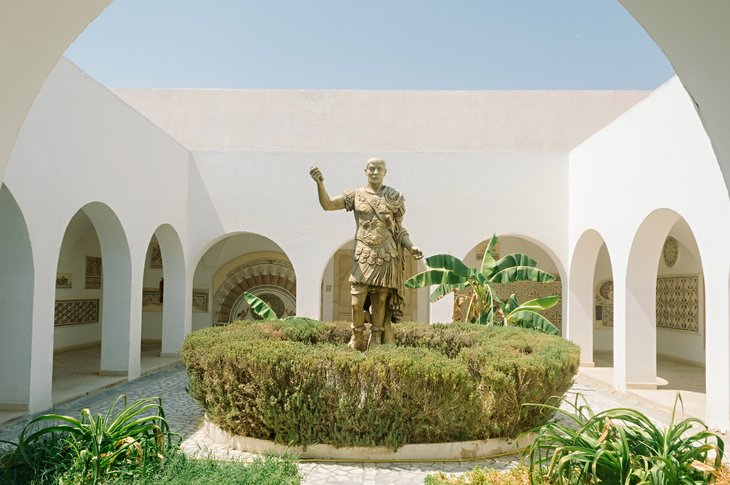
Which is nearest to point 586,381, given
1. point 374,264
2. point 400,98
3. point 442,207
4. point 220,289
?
point 442,207

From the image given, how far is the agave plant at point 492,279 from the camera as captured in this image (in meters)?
9.69

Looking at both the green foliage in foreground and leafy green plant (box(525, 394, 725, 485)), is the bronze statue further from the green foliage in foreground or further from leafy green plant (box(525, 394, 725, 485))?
leafy green plant (box(525, 394, 725, 485))

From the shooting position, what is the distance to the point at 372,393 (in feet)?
17.4

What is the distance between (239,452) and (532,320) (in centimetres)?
590

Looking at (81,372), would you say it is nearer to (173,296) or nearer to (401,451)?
(173,296)

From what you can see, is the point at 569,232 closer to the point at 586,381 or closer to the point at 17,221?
the point at 586,381

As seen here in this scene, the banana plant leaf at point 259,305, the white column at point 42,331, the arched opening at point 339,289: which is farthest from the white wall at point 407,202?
the white column at point 42,331

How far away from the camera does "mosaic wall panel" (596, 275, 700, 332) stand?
13.4 metres

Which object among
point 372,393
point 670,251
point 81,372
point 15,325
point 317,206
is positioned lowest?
point 81,372

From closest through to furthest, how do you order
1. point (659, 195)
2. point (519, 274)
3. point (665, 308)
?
point (659, 195) → point (519, 274) → point (665, 308)

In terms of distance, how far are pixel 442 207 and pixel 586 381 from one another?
4.74 meters

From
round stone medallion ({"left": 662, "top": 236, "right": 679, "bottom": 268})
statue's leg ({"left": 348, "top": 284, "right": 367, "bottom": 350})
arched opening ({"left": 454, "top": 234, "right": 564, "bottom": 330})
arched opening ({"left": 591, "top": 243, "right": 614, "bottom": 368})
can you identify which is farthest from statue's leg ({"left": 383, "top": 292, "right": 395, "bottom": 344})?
arched opening ({"left": 591, "top": 243, "right": 614, "bottom": 368})

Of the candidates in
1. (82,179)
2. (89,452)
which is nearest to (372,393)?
(89,452)

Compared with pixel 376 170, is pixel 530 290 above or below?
below
